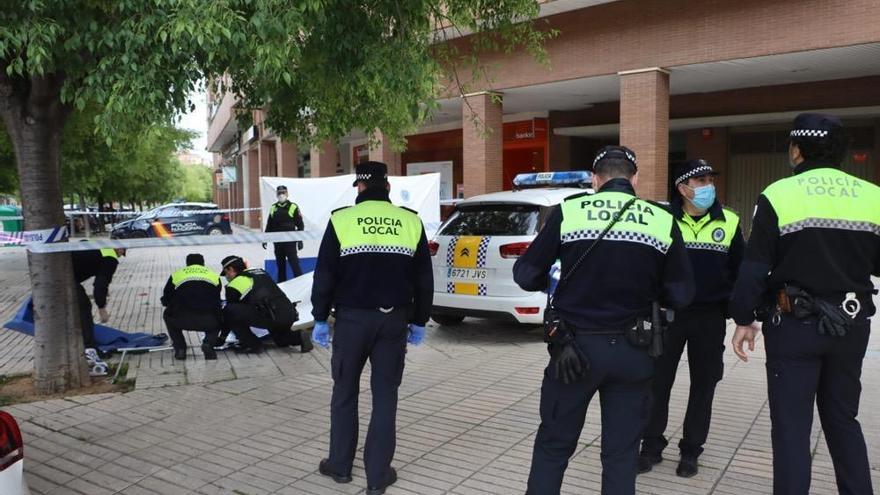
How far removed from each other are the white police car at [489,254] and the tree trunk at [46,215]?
3707 millimetres

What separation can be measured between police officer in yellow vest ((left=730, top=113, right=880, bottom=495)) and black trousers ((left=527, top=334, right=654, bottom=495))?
642 mm

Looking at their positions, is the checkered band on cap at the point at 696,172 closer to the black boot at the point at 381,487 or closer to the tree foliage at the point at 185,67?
the tree foliage at the point at 185,67

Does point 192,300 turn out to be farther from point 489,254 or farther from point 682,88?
point 682,88

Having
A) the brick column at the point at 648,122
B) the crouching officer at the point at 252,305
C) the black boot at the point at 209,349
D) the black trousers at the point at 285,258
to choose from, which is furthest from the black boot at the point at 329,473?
the brick column at the point at 648,122

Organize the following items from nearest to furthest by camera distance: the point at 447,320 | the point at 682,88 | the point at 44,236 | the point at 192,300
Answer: the point at 44,236
the point at 192,300
the point at 447,320
the point at 682,88

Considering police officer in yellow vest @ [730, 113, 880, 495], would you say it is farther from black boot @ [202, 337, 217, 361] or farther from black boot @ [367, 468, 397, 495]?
black boot @ [202, 337, 217, 361]

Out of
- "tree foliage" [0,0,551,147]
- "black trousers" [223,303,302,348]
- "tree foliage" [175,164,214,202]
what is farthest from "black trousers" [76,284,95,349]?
"tree foliage" [175,164,214,202]

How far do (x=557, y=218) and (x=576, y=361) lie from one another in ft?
2.02

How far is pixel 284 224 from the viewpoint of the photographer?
10.7m

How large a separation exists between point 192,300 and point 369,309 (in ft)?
11.9

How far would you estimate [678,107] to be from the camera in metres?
20.0

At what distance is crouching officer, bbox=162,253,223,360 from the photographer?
22.2ft

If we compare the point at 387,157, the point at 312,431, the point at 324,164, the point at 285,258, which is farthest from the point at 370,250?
the point at 324,164

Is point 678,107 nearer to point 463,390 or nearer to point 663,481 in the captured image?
point 463,390
